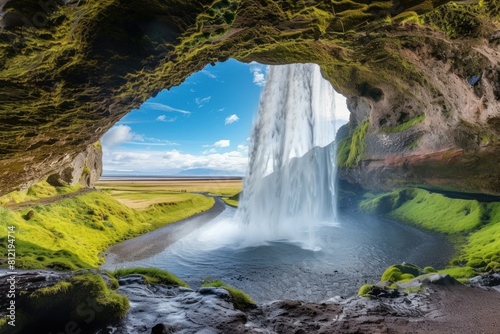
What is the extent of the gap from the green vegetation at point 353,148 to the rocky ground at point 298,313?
938 inches

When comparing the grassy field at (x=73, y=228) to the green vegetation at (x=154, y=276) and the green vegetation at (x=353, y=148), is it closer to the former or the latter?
the green vegetation at (x=154, y=276)

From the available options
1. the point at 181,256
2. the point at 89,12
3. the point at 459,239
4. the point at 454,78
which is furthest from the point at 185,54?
the point at 459,239

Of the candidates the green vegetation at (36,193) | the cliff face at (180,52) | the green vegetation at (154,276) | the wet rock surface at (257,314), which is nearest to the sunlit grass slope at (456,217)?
the cliff face at (180,52)

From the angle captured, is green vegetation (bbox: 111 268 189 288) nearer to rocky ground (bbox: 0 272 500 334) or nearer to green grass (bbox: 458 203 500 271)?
rocky ground (bbox: 0 272 500 334)

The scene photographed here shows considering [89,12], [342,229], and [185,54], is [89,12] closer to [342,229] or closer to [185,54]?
[185,54]

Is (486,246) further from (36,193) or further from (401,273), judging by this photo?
(36,193)

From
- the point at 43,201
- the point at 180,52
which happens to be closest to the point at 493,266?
the point at 180,52

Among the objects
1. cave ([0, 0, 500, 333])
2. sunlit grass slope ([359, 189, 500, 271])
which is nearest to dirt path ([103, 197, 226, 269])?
cave ([0, 0, 500, 333])

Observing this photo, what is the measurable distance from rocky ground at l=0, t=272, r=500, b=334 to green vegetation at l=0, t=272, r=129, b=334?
41 cm

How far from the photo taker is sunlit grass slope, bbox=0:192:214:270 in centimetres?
1656

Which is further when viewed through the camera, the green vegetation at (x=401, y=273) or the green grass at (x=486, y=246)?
the green grass at (x=486, y=246)

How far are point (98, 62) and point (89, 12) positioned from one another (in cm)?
142

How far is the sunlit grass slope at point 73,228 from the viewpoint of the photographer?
16.6 m

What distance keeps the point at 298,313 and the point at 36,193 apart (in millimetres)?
32206
